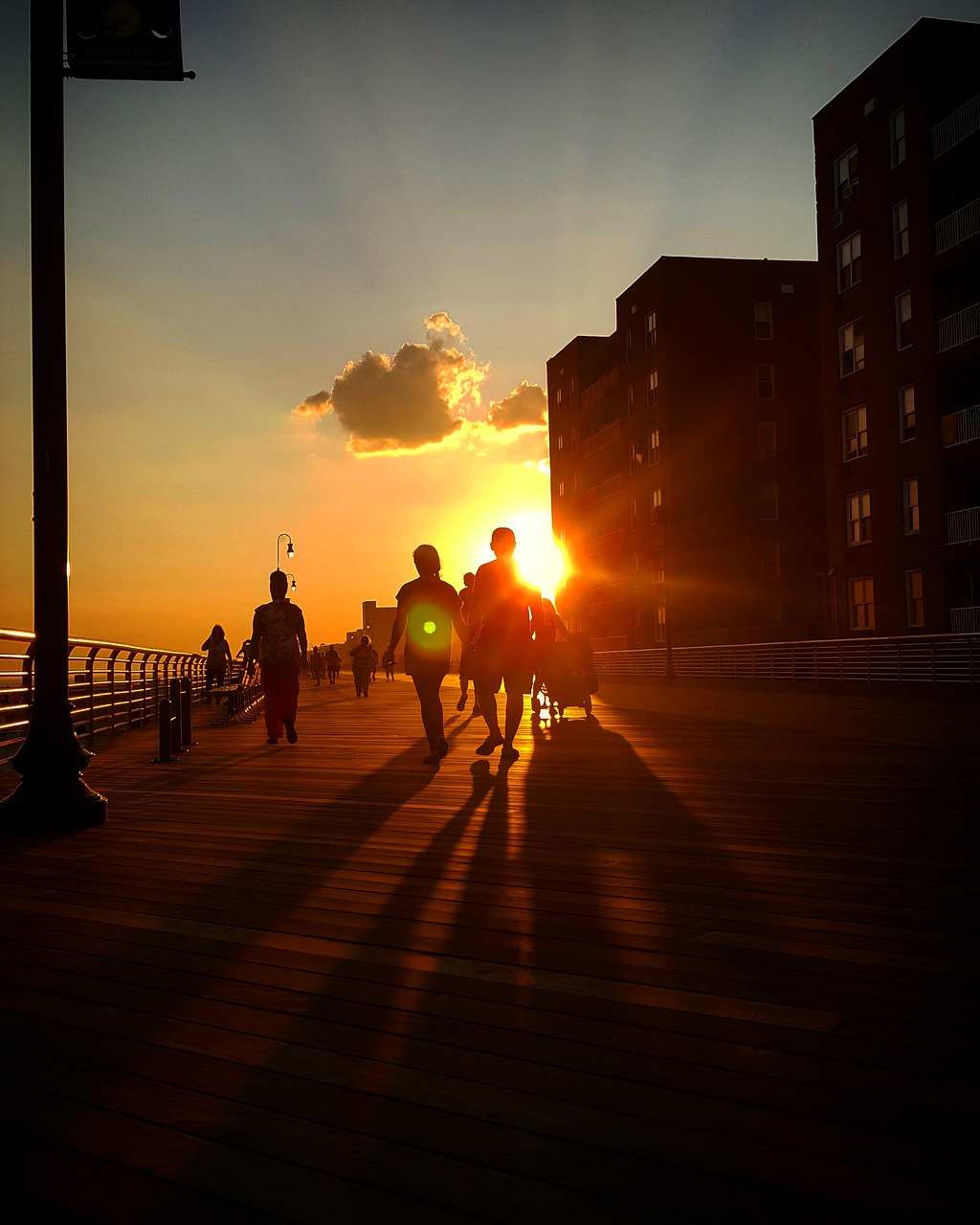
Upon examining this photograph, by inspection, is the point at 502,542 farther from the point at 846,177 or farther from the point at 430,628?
the point at 846,177

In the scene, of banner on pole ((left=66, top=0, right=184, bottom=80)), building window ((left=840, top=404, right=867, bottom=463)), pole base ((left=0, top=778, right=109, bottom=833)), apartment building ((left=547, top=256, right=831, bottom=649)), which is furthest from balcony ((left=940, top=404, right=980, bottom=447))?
pole base ((left=0, top=778, right=109, bottom=833))

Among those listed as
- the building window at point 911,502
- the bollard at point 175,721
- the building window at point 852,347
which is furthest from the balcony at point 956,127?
the bollard at point 175,721

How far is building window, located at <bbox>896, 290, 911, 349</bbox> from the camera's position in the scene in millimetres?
34656

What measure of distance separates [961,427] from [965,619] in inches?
211

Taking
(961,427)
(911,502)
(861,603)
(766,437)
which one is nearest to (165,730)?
(961,427)

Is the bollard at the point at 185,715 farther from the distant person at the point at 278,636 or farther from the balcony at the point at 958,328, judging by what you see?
the balcony at the point at 958,328

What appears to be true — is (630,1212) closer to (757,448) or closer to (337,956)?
(337,956)

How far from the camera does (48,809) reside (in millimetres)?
6688

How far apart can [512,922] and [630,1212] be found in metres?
2.16

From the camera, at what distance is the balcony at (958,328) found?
1243 inches

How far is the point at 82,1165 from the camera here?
2148mm

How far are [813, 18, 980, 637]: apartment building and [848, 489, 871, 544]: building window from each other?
0.19 feet

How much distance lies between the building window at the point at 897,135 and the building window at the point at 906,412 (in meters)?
6.81

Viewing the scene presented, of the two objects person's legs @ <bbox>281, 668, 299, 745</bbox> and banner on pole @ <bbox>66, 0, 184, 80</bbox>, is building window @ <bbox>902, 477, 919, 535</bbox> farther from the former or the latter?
banner on pole @ <bbox>66, 0, 184, 80</bbox>
